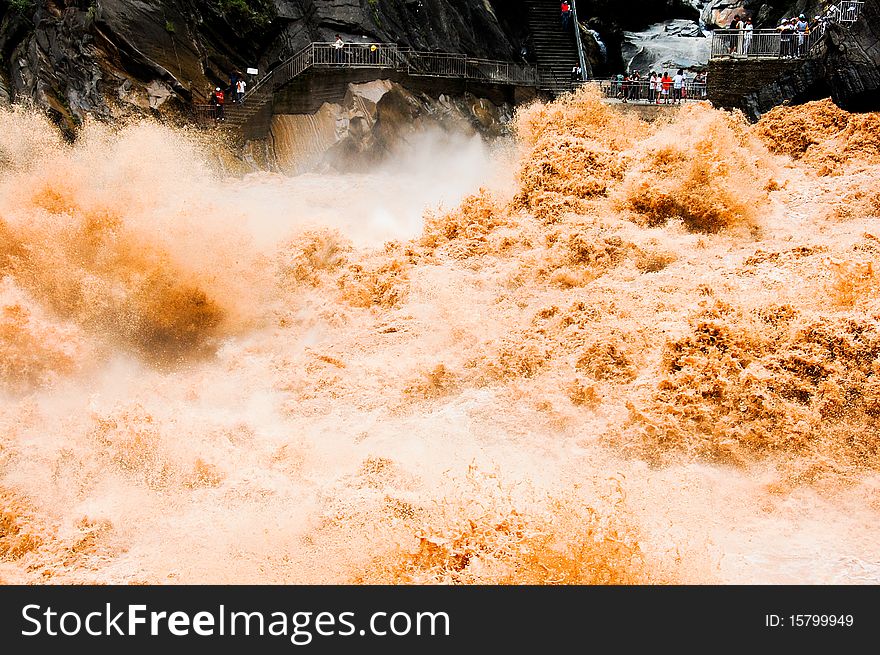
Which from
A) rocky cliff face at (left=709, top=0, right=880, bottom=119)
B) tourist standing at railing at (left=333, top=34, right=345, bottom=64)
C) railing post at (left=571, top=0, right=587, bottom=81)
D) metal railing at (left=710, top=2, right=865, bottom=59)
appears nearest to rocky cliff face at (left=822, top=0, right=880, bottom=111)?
rocky cliff face at (left=709, top=0, right=880, bottom=119)

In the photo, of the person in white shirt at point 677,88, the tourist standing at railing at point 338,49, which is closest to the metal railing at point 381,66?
the tourist standing at railing at point 338,49

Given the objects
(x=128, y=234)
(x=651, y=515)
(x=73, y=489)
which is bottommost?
Result: (x=651, y=515)

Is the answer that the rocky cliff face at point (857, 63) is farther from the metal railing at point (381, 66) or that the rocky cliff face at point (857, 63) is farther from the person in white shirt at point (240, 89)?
the person in white shirt at point (240, 89)

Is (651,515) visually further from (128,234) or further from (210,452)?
(128,234)

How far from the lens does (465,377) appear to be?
1050cm

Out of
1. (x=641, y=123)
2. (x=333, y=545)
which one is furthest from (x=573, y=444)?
(x=641, y=123)

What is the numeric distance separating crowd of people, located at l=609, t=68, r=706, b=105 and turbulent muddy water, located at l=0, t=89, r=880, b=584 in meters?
4.71

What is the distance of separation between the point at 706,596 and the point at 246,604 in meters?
3.30

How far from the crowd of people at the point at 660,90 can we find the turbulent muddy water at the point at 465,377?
471 centimetres

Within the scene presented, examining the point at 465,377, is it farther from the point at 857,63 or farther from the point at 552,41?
the point at 552,41

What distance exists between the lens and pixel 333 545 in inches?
288

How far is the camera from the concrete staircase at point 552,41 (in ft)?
84.1

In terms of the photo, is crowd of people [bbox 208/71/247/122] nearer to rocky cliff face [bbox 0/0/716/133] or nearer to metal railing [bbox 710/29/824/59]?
rocky cliff face [bbox 0/0/716/133]

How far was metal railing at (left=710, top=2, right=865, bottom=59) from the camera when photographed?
65.0ft
